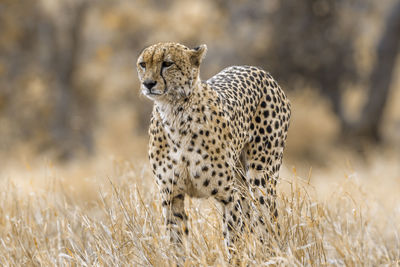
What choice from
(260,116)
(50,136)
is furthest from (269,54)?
(260,116)

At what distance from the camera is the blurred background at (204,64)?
10508 mm

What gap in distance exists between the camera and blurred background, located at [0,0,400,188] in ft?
34.5

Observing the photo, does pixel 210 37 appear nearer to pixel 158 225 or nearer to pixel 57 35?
pixel 57 35

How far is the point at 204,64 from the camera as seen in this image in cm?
1177

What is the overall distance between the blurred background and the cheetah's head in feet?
23.8

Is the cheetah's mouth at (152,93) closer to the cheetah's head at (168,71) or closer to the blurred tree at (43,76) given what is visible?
the cheetah's head at (168,71)

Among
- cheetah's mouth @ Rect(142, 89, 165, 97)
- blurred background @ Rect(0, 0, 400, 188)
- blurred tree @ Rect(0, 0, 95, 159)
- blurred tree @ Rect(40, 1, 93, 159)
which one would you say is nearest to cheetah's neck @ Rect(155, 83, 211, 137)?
cheetah's mouth @ Rect(142, 89, 165, 97)

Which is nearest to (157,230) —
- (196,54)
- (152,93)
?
(152,93)

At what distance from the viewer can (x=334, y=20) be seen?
11.1m

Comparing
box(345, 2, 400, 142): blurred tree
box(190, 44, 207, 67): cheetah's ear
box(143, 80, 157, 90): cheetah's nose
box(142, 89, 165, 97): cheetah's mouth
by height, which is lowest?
box(345, 2, 400, 142): blurred tree

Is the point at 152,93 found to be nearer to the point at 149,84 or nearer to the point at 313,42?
the point at 149,84

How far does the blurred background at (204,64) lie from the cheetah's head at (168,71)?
7245 mm

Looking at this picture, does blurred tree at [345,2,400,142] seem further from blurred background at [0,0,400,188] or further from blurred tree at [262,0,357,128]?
blurred tree at [262,0,357,128]

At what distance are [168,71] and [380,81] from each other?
25.8ft
